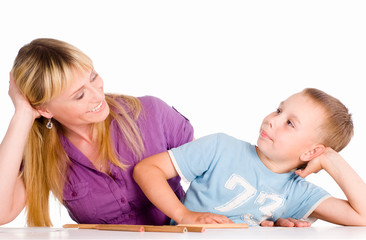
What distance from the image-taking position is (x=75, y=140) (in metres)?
2.00

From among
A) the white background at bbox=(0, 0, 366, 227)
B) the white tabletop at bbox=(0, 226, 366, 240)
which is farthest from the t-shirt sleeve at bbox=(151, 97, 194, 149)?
the white background at bbox=(0, 0, 366, 227)

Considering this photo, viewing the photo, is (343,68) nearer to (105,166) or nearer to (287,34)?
(287,34)

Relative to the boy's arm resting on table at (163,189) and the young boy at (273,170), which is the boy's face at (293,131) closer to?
the young boy at (273,170)

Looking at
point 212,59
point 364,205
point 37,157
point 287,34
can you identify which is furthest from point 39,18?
point 364,205

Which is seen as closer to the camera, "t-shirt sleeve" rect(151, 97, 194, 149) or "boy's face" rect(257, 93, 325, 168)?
"boy's face" rect(257, 93, 325, 168)

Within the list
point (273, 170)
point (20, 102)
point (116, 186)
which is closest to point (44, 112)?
point (20, 102)

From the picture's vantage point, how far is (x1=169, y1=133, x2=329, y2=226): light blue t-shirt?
1787mm

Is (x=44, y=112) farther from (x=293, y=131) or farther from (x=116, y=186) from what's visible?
(x=293, y=131)

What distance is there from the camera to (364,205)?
1.71 meters

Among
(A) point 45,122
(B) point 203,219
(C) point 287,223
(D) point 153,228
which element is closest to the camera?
(D) point 153,228

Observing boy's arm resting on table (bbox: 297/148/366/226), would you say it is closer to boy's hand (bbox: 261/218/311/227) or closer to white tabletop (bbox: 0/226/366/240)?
boy's hand (bbox: 261/218/311/227)

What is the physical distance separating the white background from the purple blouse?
1.40 metres

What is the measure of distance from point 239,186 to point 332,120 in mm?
353

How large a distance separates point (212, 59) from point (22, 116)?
2.02 metres
